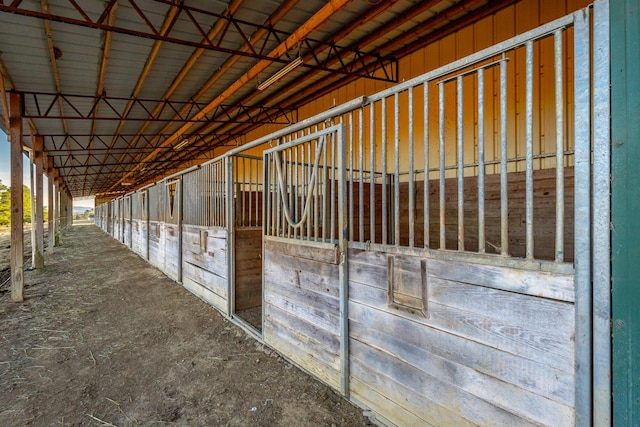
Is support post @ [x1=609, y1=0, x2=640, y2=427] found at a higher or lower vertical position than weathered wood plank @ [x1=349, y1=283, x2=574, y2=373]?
higher

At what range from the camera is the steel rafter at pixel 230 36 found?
382cm

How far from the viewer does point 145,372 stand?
2.66 meters

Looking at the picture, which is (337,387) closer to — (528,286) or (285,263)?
(285,263)

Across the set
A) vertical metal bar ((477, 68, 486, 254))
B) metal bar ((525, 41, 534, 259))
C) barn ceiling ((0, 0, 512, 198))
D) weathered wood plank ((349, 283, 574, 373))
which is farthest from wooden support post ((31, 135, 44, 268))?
metal bar ((525, 41, 534, 259))

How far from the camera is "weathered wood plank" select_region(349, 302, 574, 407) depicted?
Answer: 1252 millimetres

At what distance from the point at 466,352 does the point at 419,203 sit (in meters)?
3.53

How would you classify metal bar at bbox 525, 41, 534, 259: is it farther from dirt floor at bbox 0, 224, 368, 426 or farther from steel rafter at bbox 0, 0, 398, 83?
steel rafter at bbox 0, 0, 398, 83

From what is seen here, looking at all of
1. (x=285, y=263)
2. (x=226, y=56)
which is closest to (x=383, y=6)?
(x=226, y=56)

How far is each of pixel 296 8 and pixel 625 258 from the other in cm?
489

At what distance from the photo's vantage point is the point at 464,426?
5.00 ft

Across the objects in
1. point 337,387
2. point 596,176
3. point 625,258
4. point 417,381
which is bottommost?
point 337,387

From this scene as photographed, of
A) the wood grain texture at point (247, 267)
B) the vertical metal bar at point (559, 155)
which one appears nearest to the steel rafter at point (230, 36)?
the wood grain texture at point (247, 267)

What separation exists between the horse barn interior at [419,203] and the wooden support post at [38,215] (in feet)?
7.61

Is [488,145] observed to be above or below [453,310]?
above
